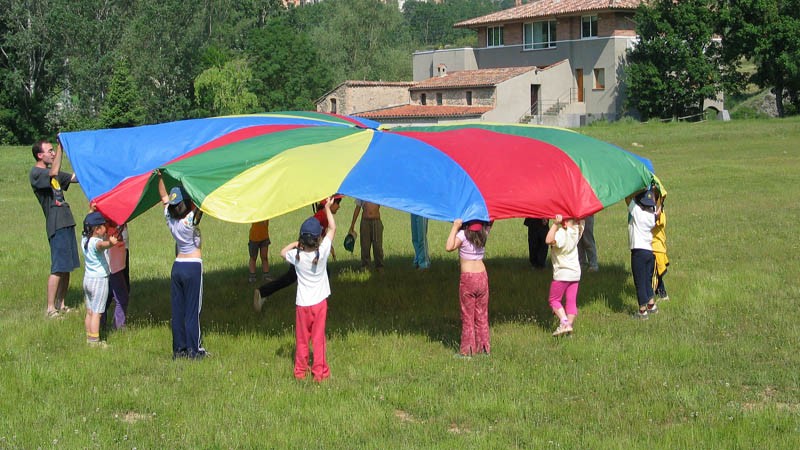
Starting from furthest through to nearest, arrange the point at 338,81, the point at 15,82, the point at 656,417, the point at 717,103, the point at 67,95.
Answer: the point at 338,81 → the point at 67,95 → the point at 15,82 → the point at 717,103 → the point at 656,417

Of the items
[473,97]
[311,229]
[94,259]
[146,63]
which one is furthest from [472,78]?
[311,229]

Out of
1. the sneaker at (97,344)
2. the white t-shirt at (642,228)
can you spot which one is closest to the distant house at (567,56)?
the white t-shirt at (642,228)

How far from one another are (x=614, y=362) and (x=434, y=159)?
2669mm

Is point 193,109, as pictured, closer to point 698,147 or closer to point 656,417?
point 698,147

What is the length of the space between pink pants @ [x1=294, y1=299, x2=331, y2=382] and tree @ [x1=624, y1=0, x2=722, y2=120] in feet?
154

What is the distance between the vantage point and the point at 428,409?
7352 millimetres

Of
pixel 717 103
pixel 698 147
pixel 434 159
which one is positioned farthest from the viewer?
pixel 717 103

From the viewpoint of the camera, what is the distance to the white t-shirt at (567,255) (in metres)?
9.46

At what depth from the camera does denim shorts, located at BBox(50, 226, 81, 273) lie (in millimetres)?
10578

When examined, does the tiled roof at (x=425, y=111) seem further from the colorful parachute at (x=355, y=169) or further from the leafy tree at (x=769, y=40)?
the colorful parachute at (x=355, y=169)

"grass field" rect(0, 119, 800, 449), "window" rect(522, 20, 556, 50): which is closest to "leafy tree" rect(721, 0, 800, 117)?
"window" rect(522, 20, 556, 50)

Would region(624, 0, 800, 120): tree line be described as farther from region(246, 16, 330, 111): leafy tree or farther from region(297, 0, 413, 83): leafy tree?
region(297, 0, 413, 83): leafy tree

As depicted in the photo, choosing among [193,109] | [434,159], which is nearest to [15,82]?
[193,109]

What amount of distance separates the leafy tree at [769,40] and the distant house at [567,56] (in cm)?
417
